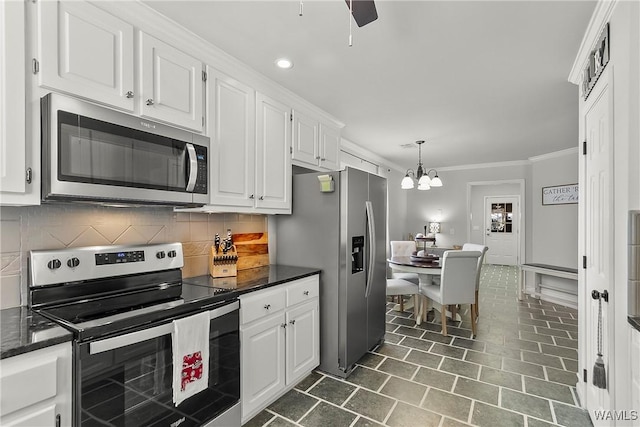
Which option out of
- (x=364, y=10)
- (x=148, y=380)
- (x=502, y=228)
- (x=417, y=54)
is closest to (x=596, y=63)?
(x=417, y=54)

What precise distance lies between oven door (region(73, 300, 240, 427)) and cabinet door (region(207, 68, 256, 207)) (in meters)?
0.84

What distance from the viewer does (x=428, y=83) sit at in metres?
2.68

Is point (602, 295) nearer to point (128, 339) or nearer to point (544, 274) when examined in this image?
point (128, 339)

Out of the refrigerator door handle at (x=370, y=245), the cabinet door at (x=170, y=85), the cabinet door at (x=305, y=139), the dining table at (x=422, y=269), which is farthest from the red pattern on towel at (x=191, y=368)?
the dining table at (x=422, y=269)

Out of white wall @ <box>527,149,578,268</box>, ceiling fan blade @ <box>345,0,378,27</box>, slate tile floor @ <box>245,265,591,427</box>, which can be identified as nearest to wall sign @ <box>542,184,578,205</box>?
white wall @ <box>527,149,578,268</box>

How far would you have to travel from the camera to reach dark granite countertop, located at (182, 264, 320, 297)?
2008 millimetres

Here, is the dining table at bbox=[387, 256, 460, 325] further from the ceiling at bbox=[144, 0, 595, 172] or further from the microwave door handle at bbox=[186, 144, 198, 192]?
the microwave door handle at bbox=[186, 144, 198, 192]

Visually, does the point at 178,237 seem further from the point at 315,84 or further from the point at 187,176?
the point at 315,84

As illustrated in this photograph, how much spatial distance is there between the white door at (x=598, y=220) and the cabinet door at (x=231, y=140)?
7.27ft

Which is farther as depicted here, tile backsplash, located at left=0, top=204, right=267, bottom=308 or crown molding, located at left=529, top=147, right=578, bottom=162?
crown molding, located at left=529, top=147, right=578, bottom=162

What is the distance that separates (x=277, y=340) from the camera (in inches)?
87.6

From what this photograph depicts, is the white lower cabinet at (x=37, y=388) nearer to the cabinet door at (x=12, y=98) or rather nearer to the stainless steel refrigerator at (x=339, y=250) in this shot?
the cabinet door at (x=12, y=98)

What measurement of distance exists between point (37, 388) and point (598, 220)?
289 cm

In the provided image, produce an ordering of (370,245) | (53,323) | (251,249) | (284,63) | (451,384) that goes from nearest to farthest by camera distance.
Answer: (53,323) → (284,63) → (451,384) → (251,249) → (370,245)
